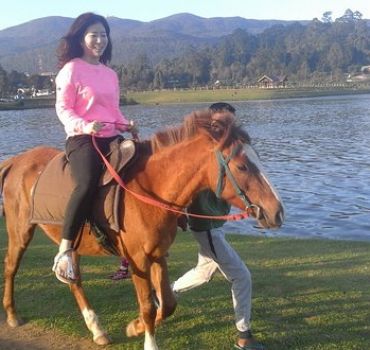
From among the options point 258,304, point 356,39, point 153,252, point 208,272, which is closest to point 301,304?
point 258,304

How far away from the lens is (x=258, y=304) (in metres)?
6.75

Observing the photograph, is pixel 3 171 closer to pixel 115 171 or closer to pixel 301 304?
pixel 115 171

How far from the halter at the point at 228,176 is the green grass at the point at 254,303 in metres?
2.03

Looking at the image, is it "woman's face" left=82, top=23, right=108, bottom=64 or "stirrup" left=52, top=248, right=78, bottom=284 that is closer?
"stirrup" left=52, top=248, right=78, bottom=284

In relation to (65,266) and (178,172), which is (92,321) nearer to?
(65,266)

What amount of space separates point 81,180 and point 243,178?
60.3 inches

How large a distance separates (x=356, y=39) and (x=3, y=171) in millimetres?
200257

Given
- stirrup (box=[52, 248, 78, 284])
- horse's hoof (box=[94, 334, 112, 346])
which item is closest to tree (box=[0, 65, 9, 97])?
horse's hoof (box=[94, 334, 112, 346])

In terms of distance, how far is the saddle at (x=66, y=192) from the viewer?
16.1ft

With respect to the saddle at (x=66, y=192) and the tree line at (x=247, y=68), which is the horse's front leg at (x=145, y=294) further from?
the tree line at (x=247, y=68)

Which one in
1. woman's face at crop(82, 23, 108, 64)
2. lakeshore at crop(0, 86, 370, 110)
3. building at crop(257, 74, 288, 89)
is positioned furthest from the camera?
building at crop(257, 74, 288, 89)

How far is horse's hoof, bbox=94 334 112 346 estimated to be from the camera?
5.75m

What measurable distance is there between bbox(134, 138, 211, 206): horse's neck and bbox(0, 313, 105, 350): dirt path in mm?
2000

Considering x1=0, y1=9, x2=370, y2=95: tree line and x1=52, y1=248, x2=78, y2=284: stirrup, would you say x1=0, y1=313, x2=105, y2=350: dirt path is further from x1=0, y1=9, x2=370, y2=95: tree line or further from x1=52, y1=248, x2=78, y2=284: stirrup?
x1=0, y1=9, x2=370, y2=95: tree line
